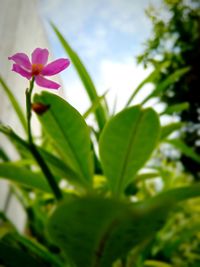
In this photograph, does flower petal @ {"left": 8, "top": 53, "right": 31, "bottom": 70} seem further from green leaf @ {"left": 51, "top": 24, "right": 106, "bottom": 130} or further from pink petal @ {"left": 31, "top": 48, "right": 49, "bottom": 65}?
green leaf @ {"left": 51, "top": 24, "right": 106, "bottom": 130}

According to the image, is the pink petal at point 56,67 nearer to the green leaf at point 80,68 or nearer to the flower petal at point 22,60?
the flower petal at point 22,60

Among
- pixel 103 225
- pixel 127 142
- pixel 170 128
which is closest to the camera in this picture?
pixel 103 225

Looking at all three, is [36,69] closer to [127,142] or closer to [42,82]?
[42,82]

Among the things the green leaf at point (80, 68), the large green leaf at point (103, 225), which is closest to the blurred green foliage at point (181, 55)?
the green leaf at point (80, 68)

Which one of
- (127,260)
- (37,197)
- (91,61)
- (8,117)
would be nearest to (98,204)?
(127,260)

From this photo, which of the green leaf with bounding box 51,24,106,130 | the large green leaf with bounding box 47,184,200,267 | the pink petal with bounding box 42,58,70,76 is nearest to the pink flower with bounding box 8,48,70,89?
the pink petal with bounding box 42,58,70,76

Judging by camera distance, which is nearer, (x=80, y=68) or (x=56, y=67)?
(x=56, y=67)

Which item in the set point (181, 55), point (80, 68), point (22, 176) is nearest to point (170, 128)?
point (80, 68)
